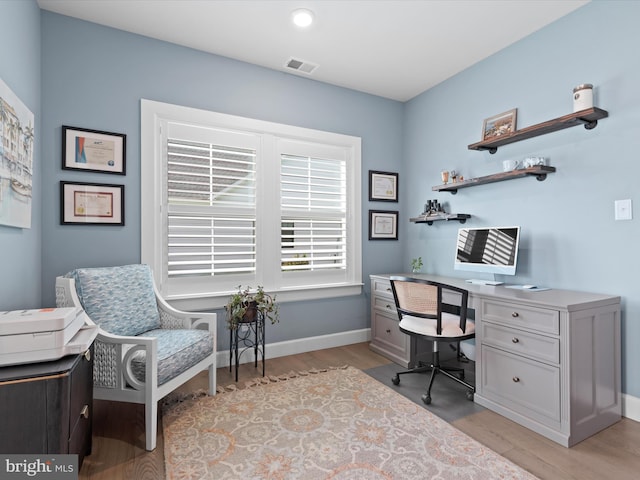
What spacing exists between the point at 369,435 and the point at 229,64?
3169 mm

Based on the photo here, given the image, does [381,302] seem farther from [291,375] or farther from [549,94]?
[549,94]

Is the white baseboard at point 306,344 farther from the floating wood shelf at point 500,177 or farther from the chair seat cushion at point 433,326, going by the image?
the floating wood shelf at point 500,177

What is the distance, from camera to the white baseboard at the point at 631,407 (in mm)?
2111

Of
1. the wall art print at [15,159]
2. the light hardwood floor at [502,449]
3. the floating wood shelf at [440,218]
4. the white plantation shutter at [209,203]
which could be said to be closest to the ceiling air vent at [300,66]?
the white plantation shutter at [209,203]

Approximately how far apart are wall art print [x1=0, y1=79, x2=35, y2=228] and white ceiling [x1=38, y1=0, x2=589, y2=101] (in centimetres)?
107

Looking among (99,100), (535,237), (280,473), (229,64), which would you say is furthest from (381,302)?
(99,100)

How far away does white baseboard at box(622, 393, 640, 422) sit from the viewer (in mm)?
2111

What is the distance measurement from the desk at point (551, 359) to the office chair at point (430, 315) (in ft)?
0.41

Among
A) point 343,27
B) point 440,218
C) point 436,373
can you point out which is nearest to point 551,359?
point 436,373

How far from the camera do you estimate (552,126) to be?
243cm

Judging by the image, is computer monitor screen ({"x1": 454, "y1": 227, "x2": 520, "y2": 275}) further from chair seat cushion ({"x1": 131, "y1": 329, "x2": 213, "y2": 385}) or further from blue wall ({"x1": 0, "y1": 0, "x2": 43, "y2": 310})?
blue wall ({"x1": 0, "y1": 0, "x2": 43, "y2": 310})

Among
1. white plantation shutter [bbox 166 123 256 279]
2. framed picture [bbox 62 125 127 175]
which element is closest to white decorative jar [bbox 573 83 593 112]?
white plantation shutter [bbox 166 123 256 279]

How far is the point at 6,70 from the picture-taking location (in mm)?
1816

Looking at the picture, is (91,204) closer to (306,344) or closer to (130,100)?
(130,100)
